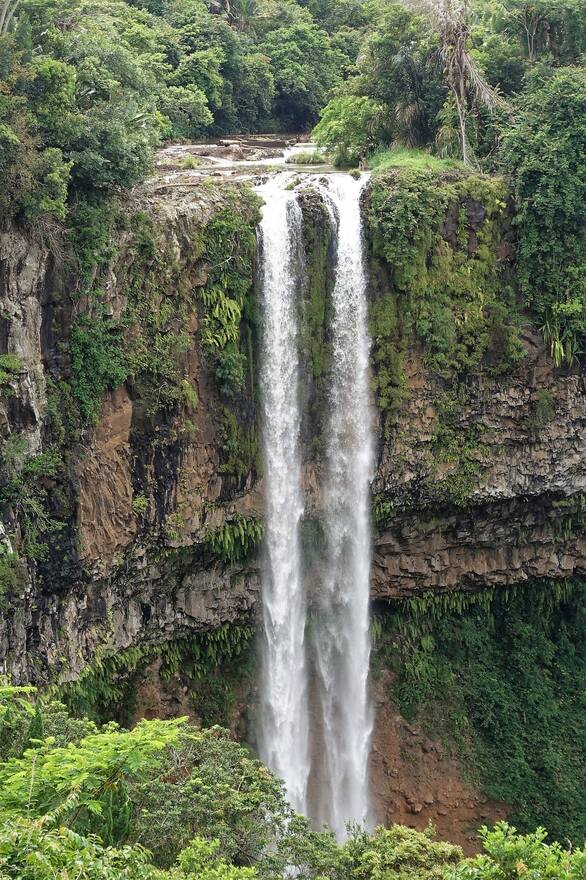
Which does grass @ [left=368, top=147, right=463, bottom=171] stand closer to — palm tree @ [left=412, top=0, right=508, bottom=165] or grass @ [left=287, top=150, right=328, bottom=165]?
palm tree @ [left=412, top=0, right=508, bottom=165]

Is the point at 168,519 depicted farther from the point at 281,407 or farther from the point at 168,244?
the point at 168,244

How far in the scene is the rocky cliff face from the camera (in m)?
14.8

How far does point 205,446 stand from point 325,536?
10.6 ft

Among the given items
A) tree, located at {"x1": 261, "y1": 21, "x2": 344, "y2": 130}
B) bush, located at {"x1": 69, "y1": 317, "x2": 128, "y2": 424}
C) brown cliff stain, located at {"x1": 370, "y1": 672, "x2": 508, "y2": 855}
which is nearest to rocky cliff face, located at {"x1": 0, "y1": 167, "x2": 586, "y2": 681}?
bush, located at {"x1": 69, "y1": 317, "x2": 128, "y2": 424}

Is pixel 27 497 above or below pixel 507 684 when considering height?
above

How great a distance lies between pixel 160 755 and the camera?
12.0 meters

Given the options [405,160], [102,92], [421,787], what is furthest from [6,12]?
[421,787]

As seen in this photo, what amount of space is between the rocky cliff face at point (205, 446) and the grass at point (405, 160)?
4.41 feet

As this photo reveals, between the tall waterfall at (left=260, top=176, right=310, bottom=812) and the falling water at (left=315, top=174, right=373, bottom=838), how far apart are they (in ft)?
1.86

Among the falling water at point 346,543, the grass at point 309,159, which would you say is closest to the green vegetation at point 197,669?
the falling water at point 346,543

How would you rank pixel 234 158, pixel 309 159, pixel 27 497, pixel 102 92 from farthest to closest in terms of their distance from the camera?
1. pixel 234 158
2. pixel 309 159
3. pixel 102 92
4. pixel 27 497

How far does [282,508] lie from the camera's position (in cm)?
1808

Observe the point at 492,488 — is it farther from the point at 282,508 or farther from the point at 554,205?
the point at 554,205

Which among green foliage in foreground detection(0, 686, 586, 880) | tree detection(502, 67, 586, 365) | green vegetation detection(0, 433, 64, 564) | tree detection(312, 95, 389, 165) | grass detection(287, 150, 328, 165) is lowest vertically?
green foliage in foreground detection(0, 686, 586, 880)
